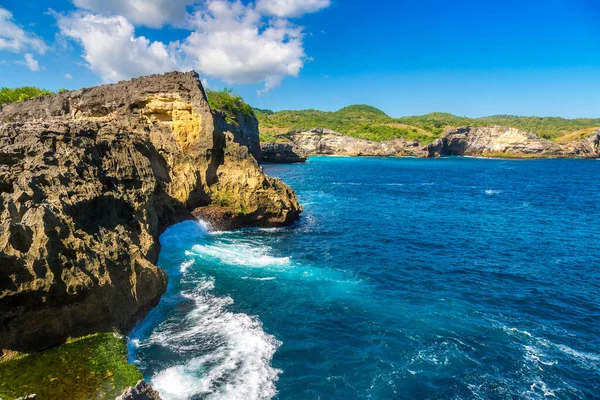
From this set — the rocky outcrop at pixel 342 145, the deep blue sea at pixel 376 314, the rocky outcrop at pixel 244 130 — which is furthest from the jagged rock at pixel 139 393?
the rocky outcrop at pixel 342 145

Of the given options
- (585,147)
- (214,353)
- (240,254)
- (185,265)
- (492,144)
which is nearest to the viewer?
(214,353)

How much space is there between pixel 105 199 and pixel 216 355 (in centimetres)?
1081

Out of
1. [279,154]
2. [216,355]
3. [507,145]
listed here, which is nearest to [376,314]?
[216,355]

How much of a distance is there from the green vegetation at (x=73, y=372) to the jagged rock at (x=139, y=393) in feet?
5.31

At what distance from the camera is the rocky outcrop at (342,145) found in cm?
17488

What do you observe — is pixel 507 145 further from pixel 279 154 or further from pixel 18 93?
pixel 18 93

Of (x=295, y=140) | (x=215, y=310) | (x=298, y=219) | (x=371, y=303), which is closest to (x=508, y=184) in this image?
(x=298, y=219)

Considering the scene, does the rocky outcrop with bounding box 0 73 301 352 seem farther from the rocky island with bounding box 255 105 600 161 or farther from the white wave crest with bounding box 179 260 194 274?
the rocky island with bounding box 255 105 600 161

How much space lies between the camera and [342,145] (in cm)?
18238

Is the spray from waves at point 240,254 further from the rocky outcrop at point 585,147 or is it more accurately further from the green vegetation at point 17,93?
the rocky outcrop at point 585,147

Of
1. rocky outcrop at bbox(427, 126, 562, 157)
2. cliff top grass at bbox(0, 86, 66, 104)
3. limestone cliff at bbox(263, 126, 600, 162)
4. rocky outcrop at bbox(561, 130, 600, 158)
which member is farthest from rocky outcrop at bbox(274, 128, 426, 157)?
cliff top grass at bbox(0, 86, 66, 104)

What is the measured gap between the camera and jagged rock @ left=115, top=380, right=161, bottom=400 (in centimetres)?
1011

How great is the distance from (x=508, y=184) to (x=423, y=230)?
5075cm

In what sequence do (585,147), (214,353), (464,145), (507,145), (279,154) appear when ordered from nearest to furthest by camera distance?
(214,353) → (279,154) → (585,147) → (507,145) → (464,145)
